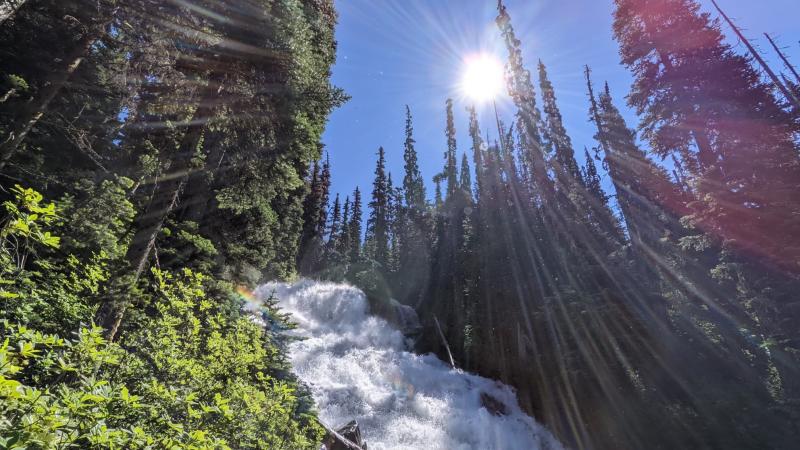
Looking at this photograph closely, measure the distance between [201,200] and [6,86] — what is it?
4580 mm

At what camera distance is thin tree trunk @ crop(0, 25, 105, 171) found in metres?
6.35

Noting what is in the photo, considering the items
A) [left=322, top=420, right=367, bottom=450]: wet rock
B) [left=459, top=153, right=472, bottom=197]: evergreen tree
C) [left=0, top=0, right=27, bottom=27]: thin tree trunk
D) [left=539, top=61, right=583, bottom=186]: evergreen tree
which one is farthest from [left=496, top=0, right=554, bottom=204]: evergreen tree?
[left=0, top=0, right=27, bottom=27]: thin tree trunk

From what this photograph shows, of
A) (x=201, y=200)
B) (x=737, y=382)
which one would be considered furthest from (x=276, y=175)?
(x=737, y=382)

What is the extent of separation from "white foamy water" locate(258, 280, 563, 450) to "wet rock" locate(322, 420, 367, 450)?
1.53 m

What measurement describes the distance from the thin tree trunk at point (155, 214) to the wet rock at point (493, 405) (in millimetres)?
17639

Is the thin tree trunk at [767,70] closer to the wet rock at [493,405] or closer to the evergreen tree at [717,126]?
the evergreen tree at [717,126]

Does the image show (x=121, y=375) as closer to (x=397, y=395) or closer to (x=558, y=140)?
(x=397, y=395)

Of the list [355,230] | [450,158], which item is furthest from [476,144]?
Result: [355,230]

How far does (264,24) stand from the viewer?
8.76 m

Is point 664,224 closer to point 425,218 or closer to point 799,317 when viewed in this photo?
point 799,317

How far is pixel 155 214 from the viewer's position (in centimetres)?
708

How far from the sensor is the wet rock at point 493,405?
1930 centimetres

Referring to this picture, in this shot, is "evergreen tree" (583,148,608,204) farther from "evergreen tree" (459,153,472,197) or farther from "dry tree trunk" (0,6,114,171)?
"dry tree trunk" (0,6,114,171)

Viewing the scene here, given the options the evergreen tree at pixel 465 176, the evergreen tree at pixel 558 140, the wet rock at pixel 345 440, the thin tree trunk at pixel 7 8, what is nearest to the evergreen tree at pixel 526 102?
the evergreen tree at pixel 558 140
